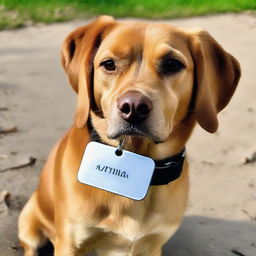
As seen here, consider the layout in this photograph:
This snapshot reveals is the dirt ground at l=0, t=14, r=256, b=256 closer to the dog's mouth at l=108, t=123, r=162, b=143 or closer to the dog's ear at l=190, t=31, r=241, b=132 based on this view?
the dog's ear at l=190, t=31, r=241, b=132

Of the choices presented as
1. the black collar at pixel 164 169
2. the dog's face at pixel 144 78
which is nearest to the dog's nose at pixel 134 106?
the dog's face at pixel 144 78

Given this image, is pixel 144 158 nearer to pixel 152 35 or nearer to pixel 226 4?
pixel 152 35

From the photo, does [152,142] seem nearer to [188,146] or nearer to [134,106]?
[134,106]

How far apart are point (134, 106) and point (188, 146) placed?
245cm

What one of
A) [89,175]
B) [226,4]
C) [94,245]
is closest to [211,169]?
[94,245]

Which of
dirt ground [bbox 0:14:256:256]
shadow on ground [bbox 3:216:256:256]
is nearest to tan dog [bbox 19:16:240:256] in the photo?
shadow on ground [bbox 3:216:256:256]

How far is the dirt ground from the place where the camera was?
3719 mm

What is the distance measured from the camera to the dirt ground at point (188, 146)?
3719 mm

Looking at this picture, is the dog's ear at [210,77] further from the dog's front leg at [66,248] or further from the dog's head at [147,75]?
the dog's front leg at [66,248]

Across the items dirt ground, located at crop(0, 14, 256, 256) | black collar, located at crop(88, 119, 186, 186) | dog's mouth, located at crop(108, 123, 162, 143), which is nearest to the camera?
dog's mouth, located at crop(108, 123, 162, 143)

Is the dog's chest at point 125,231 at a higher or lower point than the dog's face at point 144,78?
lower

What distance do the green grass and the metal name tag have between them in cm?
469

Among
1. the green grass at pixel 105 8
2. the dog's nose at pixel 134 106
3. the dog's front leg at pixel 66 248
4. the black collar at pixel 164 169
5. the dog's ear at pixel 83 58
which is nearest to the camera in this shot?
the dog's nose at pixel 134 106

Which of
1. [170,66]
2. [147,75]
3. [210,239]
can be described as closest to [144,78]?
A: [147,75]
